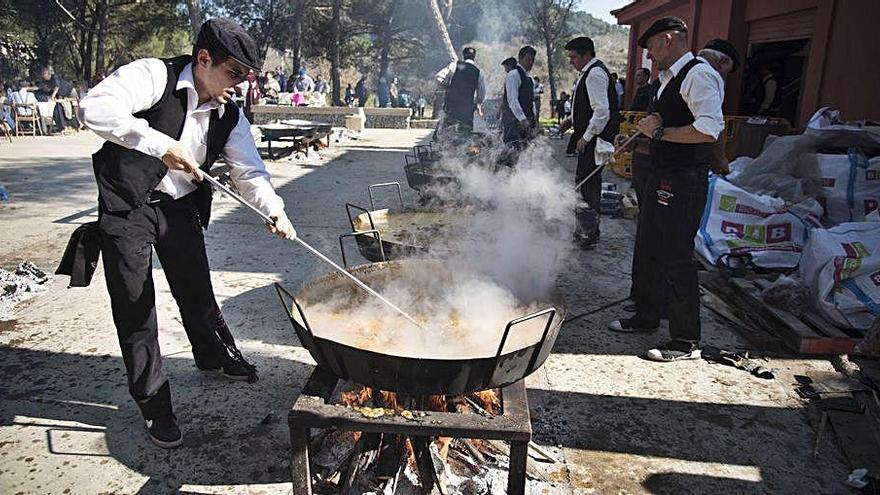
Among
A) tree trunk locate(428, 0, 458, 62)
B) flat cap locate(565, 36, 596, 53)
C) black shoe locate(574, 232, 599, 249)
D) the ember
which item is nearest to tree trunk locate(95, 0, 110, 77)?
tree trunk locate(428, 0, 458, 62)

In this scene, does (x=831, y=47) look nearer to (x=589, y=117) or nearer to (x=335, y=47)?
(x=589, y=117)

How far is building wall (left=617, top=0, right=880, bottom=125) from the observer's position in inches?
245

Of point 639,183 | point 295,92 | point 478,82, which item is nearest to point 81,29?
point 295,92

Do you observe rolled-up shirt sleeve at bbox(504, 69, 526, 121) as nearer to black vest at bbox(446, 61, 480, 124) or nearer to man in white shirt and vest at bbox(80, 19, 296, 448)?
black vest at bbox(446, 61, 480, 124)

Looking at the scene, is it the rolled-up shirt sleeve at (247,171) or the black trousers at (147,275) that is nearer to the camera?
the black trousers at (147,275)

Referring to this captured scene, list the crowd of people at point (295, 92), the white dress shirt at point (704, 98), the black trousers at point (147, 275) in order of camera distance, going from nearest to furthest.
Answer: the black trousers at point (147, 275) → the white dress shirt at point (704, 98) → the crowd of people at point (295, 92)

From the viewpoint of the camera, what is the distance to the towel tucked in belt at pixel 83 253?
8.64 ft

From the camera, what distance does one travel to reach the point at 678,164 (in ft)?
11.9

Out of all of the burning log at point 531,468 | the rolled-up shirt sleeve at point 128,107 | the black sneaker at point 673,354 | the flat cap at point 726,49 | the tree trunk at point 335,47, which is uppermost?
the tree trunk at point 335,47

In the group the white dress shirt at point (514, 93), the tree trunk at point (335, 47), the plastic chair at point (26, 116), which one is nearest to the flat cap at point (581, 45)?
the white dress shirt at point (514, 93)

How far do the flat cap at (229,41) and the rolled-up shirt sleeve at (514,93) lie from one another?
5137mm

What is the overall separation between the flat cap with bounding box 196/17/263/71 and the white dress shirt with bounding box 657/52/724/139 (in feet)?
8.32

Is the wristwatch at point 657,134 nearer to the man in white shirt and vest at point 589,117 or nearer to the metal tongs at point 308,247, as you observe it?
the metal tongs at point 308,247

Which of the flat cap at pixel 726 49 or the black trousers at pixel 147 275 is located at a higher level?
the flat cap at pixel 726 49
